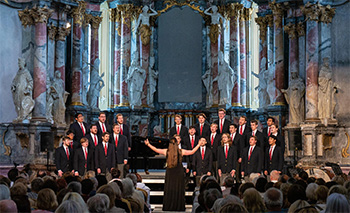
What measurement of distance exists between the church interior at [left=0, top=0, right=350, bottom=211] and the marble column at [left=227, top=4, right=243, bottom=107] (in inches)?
1.6

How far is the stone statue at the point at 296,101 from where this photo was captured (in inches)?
757

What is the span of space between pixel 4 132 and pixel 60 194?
35.3 ft

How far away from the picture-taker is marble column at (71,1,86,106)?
70.6 ft

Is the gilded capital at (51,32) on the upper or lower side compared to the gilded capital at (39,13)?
lower

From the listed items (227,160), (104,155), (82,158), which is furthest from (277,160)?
(82,158)

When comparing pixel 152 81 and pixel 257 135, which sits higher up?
pixel 152 81

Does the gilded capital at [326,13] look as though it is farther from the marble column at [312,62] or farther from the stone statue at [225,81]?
the stone statue at [225,81]

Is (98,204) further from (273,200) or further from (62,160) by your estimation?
(62,160)

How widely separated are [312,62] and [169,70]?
8223 mm

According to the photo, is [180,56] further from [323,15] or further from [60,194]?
[60,194]

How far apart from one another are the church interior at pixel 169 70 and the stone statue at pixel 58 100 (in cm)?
4

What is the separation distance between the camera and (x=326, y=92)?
1769cm

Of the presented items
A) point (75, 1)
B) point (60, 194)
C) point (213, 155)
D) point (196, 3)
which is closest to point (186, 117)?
point (196, 3)

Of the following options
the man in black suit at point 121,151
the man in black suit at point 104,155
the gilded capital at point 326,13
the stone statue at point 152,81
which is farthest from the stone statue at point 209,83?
the man in black suit at point 104,155
